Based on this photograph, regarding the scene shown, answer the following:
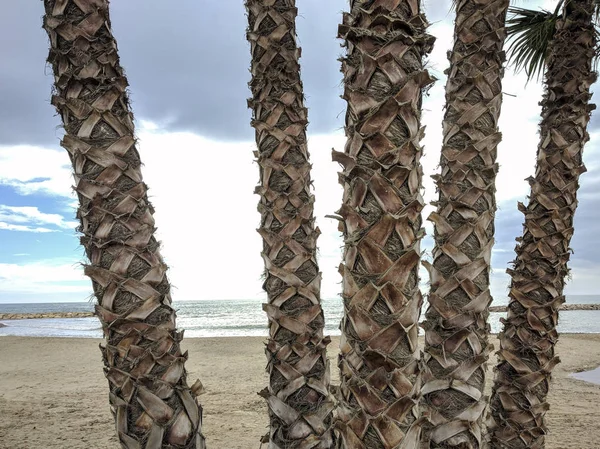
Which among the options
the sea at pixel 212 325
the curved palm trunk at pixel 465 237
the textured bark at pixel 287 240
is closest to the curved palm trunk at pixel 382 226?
the curved palm trunk at pixel 465 237

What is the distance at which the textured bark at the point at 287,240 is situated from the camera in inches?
131

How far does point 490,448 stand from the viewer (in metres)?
4.09

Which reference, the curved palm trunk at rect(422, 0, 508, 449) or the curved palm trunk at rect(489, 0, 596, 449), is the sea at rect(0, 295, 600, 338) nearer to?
the curved palm trunk at rect(489, 0, 596, 449)

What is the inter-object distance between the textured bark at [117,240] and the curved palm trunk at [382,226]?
1032 mm

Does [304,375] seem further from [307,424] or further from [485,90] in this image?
[485,90]

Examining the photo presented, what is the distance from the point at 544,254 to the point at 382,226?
2.75 metres

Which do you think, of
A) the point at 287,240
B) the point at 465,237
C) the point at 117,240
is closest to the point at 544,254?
the point at 465,237

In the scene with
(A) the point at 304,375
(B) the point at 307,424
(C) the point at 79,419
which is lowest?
(C) the point at 79,419

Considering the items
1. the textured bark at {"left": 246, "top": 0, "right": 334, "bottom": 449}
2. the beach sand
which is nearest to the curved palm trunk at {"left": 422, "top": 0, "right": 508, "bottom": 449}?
the textured bark at {"left": 246, "top": 0, "right": 334, "bottom": 449}

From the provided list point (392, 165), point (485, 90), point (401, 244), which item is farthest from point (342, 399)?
point (485, 90)

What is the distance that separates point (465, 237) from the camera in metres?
3.18

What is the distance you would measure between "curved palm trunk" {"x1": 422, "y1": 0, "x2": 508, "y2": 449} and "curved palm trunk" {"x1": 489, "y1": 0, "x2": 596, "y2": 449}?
1.04 m

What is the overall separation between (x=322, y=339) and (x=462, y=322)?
3.37 feet

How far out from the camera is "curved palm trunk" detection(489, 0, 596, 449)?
3971 millimetres
